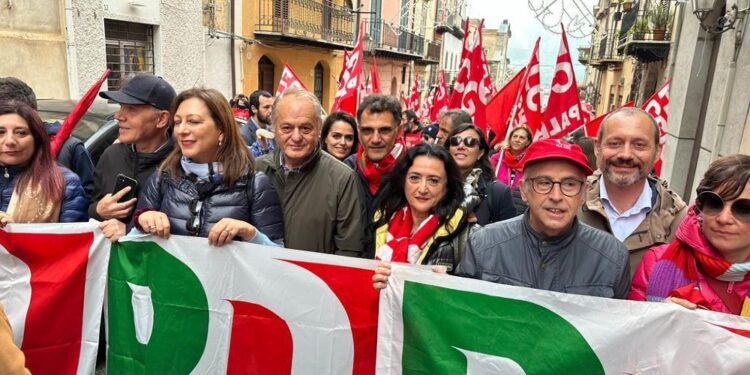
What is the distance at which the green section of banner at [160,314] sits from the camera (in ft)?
8.04

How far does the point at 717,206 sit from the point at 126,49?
1138 cm

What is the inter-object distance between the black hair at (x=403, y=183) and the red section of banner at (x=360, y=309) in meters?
0.38

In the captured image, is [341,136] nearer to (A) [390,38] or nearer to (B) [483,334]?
(B) [483,334]

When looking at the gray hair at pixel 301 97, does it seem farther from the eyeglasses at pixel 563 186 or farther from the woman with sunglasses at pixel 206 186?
the eyeglasses at pixel 563 186

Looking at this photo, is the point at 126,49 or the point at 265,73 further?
the point at 265,73

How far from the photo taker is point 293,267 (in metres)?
2.42

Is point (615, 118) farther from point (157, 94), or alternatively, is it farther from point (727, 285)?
point (157, 94)

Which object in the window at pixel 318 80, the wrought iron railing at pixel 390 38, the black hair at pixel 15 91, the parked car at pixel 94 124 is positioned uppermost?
the wrought iron railing at pixel 390 38

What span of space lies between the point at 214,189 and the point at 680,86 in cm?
865

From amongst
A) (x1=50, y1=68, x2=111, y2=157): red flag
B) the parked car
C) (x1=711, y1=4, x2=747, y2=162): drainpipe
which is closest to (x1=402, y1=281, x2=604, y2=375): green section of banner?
(x1=50, y1=68, x2=111, y2=157): red flag

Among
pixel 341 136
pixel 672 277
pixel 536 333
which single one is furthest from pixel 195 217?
pixel 672 277

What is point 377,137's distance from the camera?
10.7ft

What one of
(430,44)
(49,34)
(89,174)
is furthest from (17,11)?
(430,44)

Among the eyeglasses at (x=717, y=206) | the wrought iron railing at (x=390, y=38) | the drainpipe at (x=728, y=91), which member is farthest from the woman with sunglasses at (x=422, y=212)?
the wrought iron railing at (x=390, y=38)
